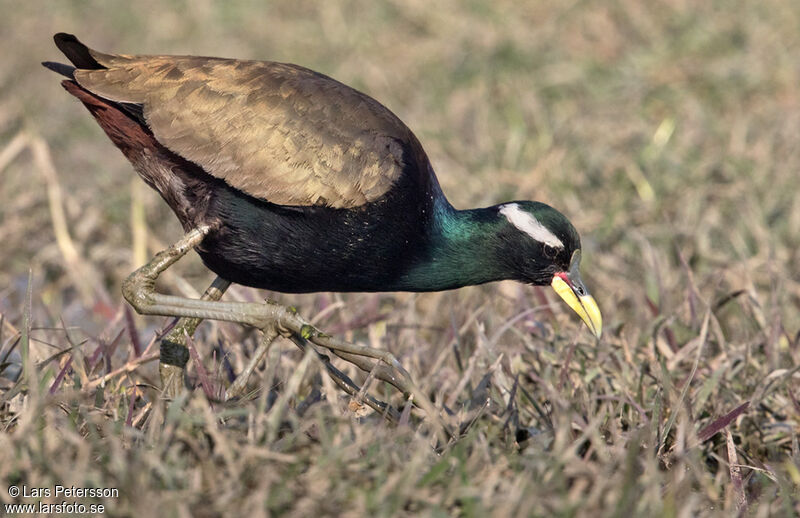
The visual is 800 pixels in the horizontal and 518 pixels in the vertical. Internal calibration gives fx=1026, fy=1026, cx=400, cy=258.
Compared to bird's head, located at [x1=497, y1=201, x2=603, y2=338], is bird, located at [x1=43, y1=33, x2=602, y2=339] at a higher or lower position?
higher

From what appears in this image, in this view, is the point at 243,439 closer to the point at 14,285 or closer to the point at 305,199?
the point at 305,199

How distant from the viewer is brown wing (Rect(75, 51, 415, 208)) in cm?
332

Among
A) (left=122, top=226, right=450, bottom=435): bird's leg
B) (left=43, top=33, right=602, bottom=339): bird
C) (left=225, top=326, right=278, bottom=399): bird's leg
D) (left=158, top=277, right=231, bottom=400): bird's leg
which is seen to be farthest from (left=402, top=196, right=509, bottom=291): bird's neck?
(left=158, top=277, right=231, bottom=400): bird's leg

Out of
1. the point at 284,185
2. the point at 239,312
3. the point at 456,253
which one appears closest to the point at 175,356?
the point at 239,312

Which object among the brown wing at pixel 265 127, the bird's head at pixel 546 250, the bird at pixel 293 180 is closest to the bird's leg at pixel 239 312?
the bird at pixel 293 180

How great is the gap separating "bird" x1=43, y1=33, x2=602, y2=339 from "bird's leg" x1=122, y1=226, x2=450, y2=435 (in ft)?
0.43

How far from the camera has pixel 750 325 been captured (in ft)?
13.2

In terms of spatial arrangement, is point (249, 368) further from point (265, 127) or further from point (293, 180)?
point (265, 127)

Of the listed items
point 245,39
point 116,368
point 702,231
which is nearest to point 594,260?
point 702,231

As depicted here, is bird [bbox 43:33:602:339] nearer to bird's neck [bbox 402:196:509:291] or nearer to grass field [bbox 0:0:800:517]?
bird's neck [bbox 402:196:509:291]

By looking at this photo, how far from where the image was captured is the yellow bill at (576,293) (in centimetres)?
360

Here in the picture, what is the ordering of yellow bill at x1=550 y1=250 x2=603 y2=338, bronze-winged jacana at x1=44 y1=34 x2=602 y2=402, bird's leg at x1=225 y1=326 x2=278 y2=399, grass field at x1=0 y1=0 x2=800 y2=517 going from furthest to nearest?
yellow bill at x1=550 y1=250 x2=603 y2=338 < bronze-winged jacana at x1=44 y1=34 x2=602 y2=402 < bird's leg at x1=225 y1=326 x2=278 y2=399 < grass field at x1=0 y1=0 x2=800 y2=517

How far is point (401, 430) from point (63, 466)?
80cm

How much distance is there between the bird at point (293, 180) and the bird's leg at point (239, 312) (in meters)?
0.13
